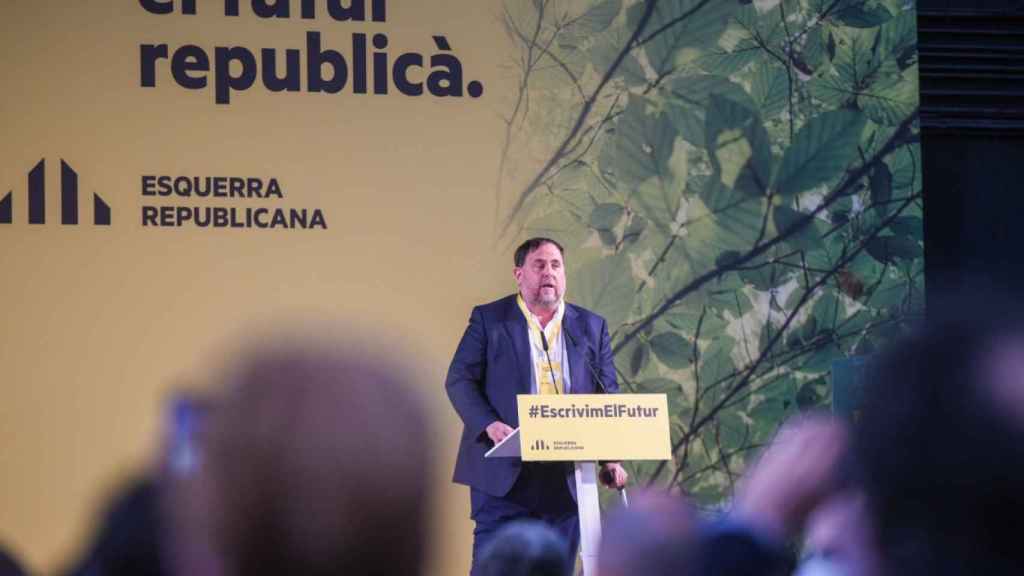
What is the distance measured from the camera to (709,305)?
19.6 feet

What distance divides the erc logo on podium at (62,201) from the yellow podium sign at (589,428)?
2191mm

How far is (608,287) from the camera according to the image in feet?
19.4

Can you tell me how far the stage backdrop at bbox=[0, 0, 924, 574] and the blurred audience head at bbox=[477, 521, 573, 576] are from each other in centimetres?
482

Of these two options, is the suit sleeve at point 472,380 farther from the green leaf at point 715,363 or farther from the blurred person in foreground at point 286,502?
the blurred person in foreground at point 286,502

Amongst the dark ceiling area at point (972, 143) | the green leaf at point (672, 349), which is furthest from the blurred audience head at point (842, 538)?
the dark ceiling area at point (972, 143)

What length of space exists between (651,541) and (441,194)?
5.22 meters

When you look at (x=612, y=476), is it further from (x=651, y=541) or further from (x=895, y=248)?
(x=651, y=541)

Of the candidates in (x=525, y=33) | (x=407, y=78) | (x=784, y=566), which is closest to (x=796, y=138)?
(x=525, y=33)

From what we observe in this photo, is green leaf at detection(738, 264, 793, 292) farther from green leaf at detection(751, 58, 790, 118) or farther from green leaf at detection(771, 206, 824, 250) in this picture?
green leaf at detection(751, 58, 790, 118)

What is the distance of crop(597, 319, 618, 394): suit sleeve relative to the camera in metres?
5.28

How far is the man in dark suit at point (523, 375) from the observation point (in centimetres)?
524

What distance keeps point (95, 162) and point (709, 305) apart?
2.64 m

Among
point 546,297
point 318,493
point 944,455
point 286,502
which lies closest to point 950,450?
point 944,455

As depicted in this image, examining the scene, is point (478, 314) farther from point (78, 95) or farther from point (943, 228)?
point (943, 228)
